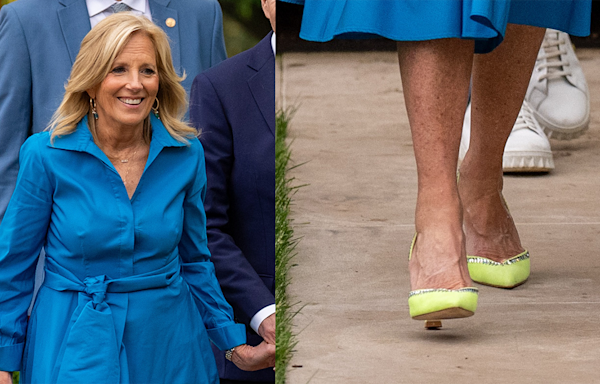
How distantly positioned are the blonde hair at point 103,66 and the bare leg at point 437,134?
0.72 m

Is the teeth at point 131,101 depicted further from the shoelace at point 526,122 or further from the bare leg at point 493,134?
the shoelace at point 526,122

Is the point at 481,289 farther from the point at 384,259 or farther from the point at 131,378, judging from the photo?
the point at 131,378

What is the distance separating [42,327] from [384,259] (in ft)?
4.64

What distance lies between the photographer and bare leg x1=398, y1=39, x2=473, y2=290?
6.70 feet

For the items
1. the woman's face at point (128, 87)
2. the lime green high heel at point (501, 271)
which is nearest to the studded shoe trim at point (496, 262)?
the lime green high heel at point (501, 271)

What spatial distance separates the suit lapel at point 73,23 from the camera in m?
1.52

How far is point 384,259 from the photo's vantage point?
276 centimetres

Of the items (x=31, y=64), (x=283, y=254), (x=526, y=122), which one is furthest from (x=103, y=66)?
(x=526, y=122)

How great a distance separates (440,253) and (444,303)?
0.39 ft

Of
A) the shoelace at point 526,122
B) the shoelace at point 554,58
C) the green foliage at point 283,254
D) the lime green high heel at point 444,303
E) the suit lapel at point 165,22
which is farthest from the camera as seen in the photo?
the shoelace at point 554,58

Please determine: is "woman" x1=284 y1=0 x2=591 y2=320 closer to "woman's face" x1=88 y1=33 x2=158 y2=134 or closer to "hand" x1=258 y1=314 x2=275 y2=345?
"hand" x1=258 y1=314 x2=275 y2=345

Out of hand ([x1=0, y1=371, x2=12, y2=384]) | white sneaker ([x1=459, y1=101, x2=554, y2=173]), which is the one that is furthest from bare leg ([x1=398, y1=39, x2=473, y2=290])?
white sneaker ([x1=459, y1=101, x2=554, y2=173])

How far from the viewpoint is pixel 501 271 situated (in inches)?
99.0

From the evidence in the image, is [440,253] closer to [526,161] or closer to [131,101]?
[131,101]
